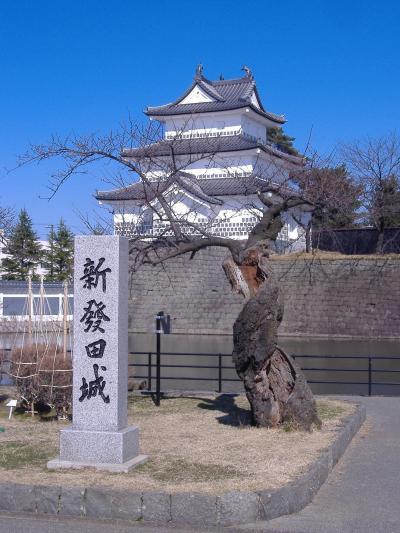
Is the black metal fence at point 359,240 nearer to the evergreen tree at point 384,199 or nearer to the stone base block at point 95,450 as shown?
the evergreen tree at point 384,199

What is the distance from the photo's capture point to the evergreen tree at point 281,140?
4716 centimetres

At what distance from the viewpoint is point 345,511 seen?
614 cm

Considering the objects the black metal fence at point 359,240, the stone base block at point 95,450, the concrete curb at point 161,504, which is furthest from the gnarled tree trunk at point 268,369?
the black metal fence at point 359,240

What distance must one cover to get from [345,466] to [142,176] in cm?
516

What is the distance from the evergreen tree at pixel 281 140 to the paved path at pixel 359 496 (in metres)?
39.0

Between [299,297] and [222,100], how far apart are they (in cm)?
1180

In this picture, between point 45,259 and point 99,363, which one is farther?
point 45,259

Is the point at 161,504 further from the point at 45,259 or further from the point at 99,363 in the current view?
the point at 45,259

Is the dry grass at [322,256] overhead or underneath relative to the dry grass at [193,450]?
overhead

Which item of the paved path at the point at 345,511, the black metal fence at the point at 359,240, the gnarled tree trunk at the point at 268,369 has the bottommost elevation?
the paved path at the point at 345,511

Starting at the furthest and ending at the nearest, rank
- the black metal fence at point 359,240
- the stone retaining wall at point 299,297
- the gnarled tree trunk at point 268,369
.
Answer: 1. the black metal fence at point 359,240
2. the stone retaining wall at point 299,297
3. the gnarled tree trunk at point 268,369

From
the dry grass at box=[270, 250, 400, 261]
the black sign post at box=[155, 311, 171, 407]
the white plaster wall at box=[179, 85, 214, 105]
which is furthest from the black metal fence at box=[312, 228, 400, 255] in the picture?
the black sign post at box=[155, 311, 171, 407]

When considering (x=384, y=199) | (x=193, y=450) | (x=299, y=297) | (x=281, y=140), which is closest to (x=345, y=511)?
(x=193, y=450)

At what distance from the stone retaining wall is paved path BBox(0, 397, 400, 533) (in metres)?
23.2
